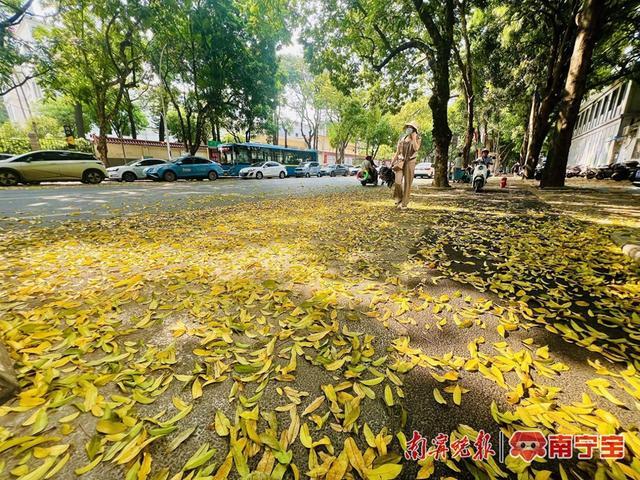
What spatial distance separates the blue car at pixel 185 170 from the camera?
61.1 ft

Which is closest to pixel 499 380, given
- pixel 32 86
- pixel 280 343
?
pixel 280 343

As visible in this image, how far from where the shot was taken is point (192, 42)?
68.5 feet

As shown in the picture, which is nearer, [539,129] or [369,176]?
[539,129]

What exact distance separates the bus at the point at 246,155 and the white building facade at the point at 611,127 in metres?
29.2

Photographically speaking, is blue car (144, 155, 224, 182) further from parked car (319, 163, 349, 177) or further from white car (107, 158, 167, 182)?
parked car (319, 163, 349, 177)

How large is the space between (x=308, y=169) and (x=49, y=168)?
2145 centimetres

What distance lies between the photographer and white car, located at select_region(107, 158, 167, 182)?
1802 centimetres

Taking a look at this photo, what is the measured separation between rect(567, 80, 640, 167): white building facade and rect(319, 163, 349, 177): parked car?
2572cm

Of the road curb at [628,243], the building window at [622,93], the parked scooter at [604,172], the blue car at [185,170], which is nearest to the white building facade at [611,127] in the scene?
the building window at [622,93]

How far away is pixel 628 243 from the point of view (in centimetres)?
416

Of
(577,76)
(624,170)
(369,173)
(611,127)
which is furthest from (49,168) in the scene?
(611,127)

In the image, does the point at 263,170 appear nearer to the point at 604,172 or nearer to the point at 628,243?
the point at 628,243

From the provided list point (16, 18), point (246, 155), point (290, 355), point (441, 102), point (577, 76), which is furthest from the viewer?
point (246, 155)

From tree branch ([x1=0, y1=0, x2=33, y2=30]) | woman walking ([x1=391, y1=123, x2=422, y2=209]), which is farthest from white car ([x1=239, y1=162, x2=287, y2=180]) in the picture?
woman walking ([x1=391, y1=123, x2=422, y2=209])
